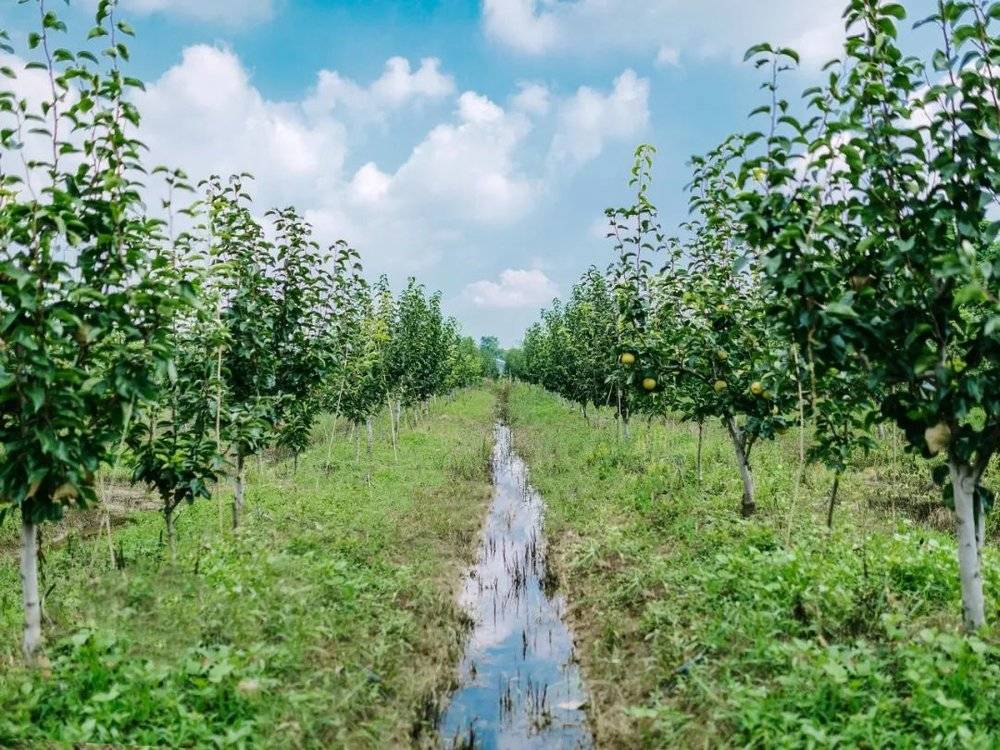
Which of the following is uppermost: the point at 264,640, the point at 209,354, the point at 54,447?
the point at 209,354

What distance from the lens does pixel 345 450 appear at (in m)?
20.8

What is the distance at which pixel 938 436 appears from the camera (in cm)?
462

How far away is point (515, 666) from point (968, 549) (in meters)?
4.62

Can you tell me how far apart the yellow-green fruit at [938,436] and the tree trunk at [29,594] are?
6570mm

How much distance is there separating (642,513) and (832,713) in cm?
658

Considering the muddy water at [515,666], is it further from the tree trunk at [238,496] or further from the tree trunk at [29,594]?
the tree trunk at [238,496]

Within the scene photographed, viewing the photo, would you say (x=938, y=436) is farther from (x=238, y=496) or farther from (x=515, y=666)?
(x=238, y=496)

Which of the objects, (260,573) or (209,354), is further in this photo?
(209,354)

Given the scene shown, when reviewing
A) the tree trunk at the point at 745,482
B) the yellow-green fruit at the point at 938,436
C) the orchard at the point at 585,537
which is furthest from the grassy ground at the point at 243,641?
the yellow-green fruit at the point at 938,436

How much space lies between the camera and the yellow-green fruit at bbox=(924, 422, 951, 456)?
462cm

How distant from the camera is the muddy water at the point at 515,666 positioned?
5.98 meters

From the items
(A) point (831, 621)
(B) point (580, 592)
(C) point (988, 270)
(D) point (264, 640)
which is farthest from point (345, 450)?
(C) point (988, 270)

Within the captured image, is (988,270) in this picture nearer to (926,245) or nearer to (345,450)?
(926,245)

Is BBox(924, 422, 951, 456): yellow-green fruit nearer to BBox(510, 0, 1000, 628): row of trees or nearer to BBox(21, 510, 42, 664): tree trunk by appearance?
BBox(510, 0, 1000, 628): row of trees
